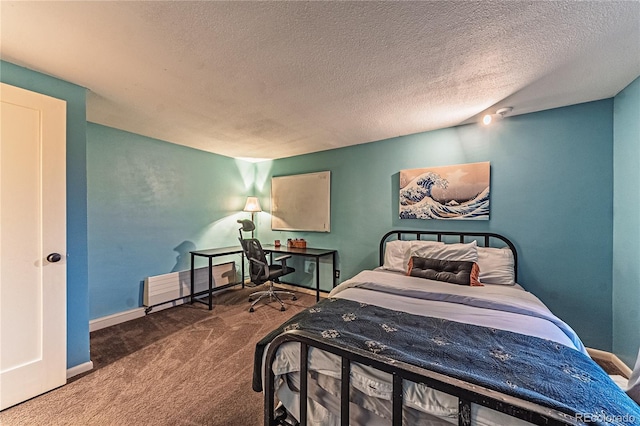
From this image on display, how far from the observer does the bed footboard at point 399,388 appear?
0.68 metres

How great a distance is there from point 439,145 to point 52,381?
4.05m

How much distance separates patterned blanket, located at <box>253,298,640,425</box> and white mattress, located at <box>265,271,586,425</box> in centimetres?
11

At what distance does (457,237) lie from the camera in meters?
2.75

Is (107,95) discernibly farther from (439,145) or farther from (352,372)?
(439,145)

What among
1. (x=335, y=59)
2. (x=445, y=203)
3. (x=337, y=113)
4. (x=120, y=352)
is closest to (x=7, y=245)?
(x=120, y=352)

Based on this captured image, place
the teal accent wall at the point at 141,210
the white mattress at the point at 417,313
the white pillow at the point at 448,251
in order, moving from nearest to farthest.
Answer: the white mattress at the point at 417,313, the white pillow at the point at 448,251, the teal accent wall at the point at 141,210

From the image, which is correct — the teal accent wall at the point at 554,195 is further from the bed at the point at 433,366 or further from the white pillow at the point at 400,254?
the bed at the point at 433,366

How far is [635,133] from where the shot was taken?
1.81m

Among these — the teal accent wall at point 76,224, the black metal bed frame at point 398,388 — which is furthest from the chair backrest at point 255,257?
the black metal bed frame at point 398,388

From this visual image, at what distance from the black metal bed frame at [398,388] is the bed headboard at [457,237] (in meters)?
2.19

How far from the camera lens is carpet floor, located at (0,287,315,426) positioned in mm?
1524

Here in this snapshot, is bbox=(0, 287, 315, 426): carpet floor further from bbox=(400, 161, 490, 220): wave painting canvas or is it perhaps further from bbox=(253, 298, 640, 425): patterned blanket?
bbox=(400, 161, 490, 220): wave painting canvas

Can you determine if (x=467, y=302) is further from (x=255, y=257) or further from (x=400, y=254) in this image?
(x=255, y=257)

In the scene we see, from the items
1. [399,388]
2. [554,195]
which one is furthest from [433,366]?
[554,195]
